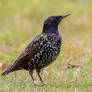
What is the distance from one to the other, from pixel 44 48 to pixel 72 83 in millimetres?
711

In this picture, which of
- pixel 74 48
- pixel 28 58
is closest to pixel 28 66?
pixel 28 58

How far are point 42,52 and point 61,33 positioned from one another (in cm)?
633

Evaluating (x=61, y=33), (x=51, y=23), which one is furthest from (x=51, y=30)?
(x=61, y=33)

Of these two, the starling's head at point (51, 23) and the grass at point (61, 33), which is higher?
the starling's head at point (51, 23)

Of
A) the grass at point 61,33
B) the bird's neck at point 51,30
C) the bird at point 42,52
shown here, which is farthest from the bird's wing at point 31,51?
the grass at point 61,33

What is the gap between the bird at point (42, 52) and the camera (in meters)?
7.54

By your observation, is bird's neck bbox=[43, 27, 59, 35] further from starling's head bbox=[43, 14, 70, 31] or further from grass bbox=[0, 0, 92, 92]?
grass bbox=[0, 0, 92, 92]

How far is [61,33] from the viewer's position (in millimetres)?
13875

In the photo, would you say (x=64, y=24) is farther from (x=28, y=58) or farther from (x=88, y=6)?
(x=28, y=58)

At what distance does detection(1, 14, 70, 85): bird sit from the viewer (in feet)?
24.7

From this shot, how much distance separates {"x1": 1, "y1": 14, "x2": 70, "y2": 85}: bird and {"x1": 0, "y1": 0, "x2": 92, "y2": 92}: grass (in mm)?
266

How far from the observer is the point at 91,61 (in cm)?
938

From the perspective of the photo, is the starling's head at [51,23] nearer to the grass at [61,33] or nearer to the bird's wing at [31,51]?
the bird's wing at [31,51]

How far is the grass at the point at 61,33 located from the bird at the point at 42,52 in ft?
0.87
